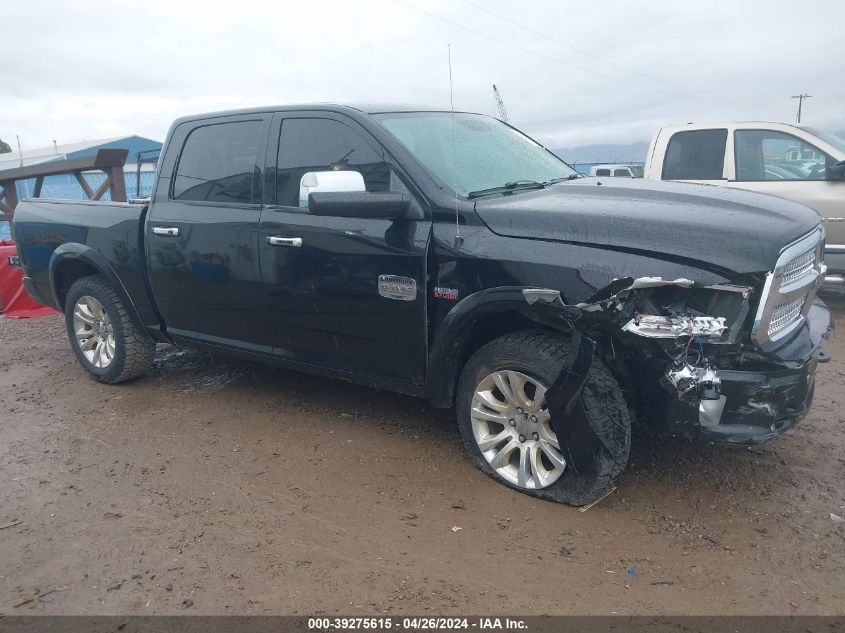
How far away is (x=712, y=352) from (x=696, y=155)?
5.51 metres

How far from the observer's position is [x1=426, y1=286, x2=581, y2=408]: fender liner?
301 centimetres

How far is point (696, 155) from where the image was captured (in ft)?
25.0

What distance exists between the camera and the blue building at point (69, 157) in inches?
796

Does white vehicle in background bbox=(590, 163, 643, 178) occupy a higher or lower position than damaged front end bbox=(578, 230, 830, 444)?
higher

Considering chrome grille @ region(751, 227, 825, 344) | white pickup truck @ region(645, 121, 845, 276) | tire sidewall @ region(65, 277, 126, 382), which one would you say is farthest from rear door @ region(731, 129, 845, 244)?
tire sidewall @ region(65, 277, 126, 382)

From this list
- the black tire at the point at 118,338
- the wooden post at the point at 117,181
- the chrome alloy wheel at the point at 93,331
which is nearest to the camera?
the black tire at the point at 118,338

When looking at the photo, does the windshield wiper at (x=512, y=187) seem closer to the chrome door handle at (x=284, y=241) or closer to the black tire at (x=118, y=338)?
the chrome door handle at (x=284, y=241)

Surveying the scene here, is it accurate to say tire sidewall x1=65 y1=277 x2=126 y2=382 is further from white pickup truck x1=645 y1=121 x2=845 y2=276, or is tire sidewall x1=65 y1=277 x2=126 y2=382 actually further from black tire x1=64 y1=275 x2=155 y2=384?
white pickup truck x1=645 y1=121 x2=845 y2=276

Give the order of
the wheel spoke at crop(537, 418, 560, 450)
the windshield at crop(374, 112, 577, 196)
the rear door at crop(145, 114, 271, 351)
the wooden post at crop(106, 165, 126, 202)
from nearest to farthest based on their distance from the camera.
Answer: the wheel spoke at crop(537, 418, 560, 450)
the windshield at crop(374, 112, 577, 196)
the rear door at crop(145, 114, 271, 351)
the wooden post at crop(106, 165, 126, 202)

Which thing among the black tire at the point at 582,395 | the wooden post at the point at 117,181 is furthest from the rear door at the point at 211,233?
the wooden post at the point at 117,181

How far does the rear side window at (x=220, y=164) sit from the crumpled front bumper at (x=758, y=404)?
281 centimetres

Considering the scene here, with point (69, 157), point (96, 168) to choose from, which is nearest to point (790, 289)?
point (96, 168)

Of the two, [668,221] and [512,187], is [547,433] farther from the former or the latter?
[512,187]
